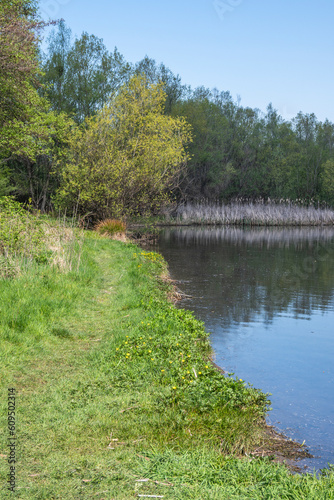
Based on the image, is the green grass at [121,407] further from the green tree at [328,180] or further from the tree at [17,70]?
the green tree at [328,180]

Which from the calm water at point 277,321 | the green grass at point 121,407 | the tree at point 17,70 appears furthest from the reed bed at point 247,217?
the green grass at point 121,407

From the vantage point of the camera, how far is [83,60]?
43.2 metres

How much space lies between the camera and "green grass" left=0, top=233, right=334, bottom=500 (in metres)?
3.96

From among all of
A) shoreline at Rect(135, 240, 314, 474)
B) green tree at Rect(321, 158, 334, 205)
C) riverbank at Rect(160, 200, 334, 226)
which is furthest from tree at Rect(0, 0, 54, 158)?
green tree at Rect(321, 158, 334, 205)

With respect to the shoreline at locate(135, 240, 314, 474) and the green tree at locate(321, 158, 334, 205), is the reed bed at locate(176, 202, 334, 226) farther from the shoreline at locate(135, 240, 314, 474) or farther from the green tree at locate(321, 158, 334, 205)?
the shoreline at locate(135, 240, 314, 474)

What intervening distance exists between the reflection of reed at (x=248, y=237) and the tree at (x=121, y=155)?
6150mm

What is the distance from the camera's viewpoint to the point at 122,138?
27484 millimetres

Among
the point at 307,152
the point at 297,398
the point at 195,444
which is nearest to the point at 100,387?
the point at 195,444

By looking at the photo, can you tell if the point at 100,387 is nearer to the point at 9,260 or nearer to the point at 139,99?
the point at 9,260

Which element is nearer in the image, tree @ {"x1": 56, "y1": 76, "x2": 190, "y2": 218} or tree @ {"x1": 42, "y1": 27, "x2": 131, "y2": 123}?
tree @ {"x1": 56, "y1": 76, "x2": 190, "y2": 218}

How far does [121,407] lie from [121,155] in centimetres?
2234

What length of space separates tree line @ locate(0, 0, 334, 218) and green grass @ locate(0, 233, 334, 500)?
10095 mm

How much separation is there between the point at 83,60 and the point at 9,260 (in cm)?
3735

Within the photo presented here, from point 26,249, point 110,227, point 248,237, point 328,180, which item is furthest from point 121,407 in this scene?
point 328,180
